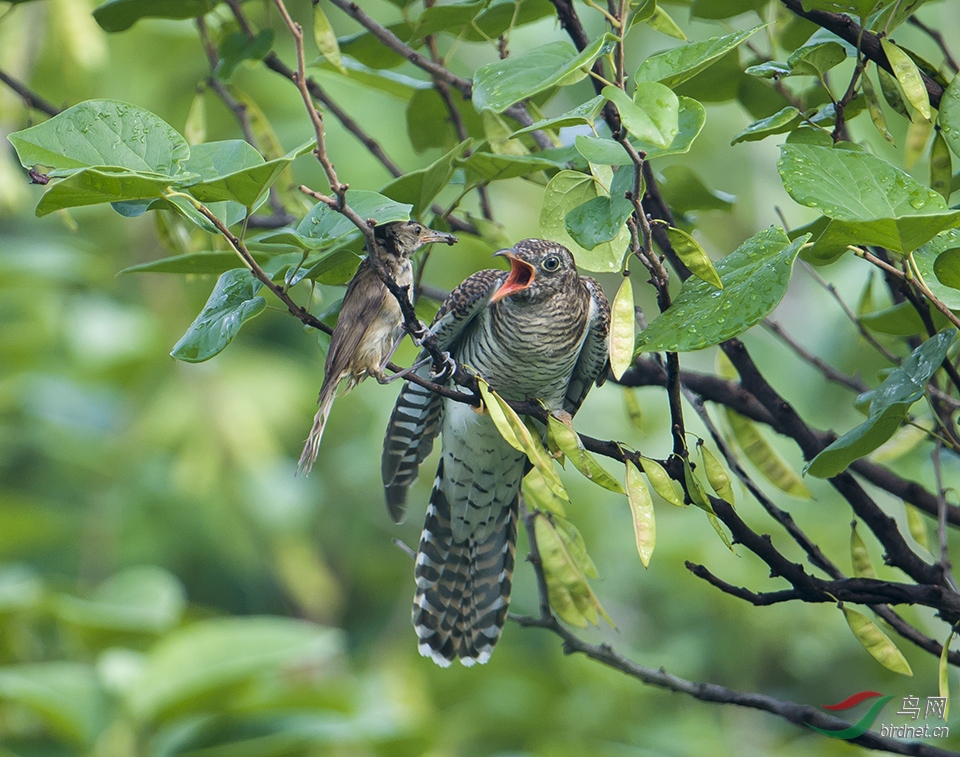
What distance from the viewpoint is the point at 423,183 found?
42.1 inches

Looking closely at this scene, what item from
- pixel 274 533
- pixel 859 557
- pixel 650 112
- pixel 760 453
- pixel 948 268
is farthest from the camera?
pixel 274 533

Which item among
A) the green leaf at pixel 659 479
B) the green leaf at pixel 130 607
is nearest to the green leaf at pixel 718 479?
the green leaf at pixel 659 479

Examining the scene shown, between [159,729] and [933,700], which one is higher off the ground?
[933,700]

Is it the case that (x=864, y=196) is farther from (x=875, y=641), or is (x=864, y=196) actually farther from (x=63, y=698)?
(x=63, y=698)

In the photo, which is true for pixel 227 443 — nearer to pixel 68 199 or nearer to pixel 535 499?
pixel 535 499

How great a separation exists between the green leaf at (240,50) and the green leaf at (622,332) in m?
0.79

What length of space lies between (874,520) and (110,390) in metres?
3.84

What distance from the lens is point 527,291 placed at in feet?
5.37

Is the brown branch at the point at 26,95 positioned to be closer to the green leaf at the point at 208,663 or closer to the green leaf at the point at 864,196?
the green leaf at the point at 864,196

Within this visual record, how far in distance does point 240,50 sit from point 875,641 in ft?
4.18

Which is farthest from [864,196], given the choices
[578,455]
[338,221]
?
[338,221]

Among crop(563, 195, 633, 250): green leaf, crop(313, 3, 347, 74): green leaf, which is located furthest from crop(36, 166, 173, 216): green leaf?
crop(313, 3, 347, 74): green leaf

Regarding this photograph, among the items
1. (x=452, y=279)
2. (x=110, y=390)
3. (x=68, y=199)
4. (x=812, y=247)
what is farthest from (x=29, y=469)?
(x=812, y=247)

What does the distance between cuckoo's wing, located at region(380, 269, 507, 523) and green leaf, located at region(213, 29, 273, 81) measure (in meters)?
0.51
